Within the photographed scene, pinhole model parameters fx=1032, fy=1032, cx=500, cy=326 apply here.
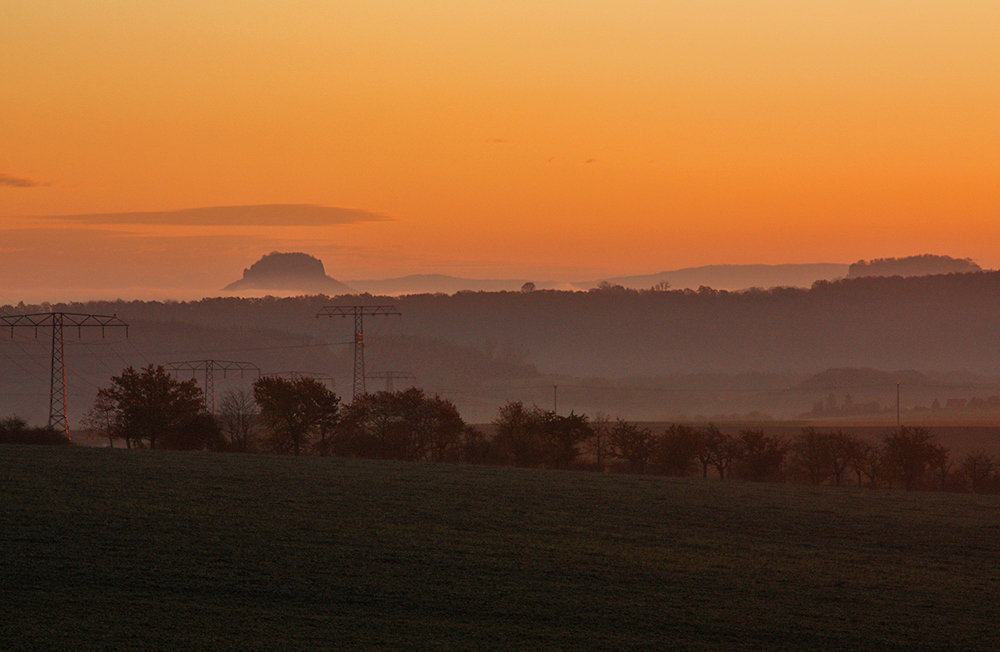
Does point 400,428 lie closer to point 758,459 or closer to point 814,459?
point 758,459

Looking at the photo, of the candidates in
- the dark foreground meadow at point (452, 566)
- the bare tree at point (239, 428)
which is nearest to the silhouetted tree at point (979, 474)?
the dark foreground meadow at point (452, 566)

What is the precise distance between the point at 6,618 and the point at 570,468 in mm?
70885

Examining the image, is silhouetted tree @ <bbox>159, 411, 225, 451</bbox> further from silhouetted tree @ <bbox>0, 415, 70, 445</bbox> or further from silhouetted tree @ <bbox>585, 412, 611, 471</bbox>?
silhouetted tree @ <bbox>585, 412, 611, 471</bbox>

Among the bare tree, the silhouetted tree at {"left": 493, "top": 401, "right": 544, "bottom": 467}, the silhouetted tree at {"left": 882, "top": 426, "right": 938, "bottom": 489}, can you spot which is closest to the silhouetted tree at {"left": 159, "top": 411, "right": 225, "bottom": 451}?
the bare tree

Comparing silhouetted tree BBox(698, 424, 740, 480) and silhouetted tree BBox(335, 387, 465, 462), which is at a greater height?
silhouetted tree BBox(335, 387, 465, 462)

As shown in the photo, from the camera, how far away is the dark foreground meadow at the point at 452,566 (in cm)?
2786

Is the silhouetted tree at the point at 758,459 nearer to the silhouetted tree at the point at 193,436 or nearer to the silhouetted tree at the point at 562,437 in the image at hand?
the silhouetted tree at the point at 562,437

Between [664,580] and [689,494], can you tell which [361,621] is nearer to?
[664,580]

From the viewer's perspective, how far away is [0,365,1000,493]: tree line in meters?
91.0

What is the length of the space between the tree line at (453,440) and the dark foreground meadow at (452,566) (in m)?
30.0

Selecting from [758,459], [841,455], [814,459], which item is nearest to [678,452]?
[758,459]

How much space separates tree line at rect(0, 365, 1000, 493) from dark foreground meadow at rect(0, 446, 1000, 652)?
30021 millimetres

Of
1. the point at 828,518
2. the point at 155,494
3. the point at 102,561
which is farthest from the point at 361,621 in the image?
the point at 828,518

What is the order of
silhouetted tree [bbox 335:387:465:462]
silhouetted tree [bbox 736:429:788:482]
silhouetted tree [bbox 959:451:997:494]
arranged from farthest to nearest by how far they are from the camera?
silhouetted tree [bbox 335:387:465:462]
silhouetted tree [bbox 736:429:788:482]
silhouetted tree [bbox 959:451:997:494]
